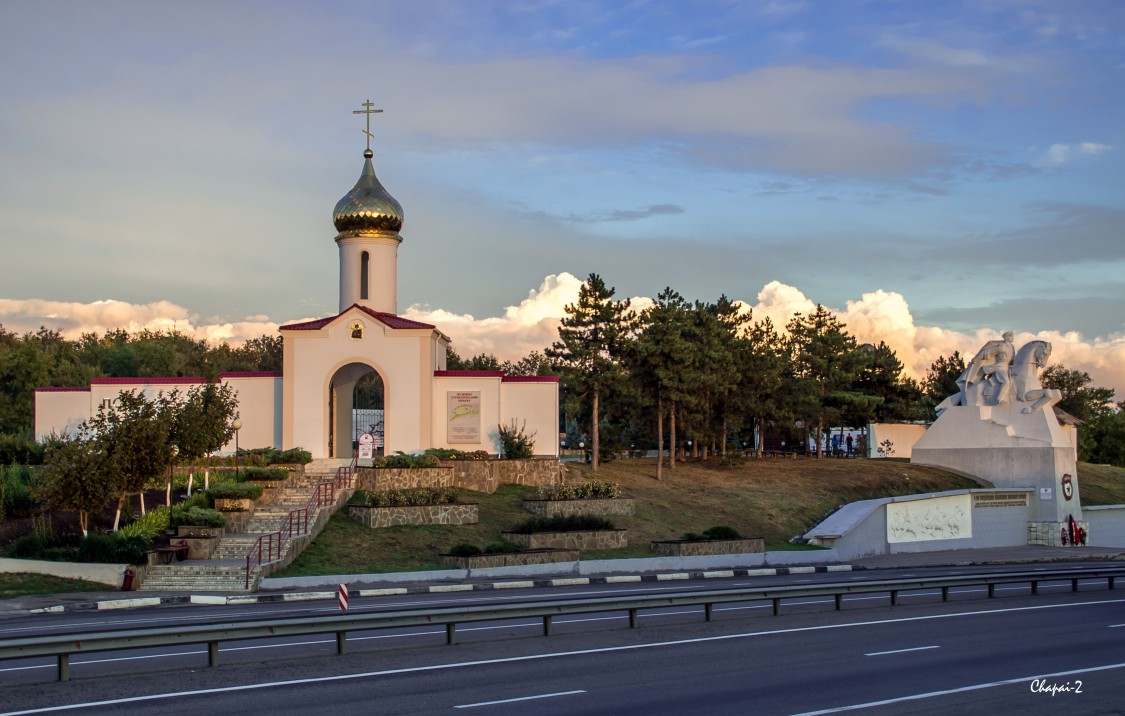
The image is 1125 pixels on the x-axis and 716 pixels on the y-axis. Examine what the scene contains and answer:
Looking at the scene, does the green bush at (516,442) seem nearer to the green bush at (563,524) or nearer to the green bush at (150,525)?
the green bush at (563,524)

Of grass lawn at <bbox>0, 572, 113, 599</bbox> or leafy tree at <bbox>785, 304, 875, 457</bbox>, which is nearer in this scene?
grass lawn at <bbox>0, 572, 113, 599</bbox>

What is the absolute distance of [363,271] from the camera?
4509 centimetres

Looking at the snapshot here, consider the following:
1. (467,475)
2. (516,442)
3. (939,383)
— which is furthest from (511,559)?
(939,383)

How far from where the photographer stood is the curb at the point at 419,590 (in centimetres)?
2192

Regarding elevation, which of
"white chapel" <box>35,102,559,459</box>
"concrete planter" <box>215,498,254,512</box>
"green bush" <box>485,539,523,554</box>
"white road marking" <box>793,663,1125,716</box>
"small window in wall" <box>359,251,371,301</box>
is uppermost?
"small window in wall" <box>359,251,371,301</box>

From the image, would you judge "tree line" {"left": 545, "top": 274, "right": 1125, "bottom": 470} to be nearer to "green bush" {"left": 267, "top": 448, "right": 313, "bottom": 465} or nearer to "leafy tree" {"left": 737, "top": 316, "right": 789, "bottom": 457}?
"leafy tree" {"left": 737, "top": 316, "right": 789, "bottom": 457}

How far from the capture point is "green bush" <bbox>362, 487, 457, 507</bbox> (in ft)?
107

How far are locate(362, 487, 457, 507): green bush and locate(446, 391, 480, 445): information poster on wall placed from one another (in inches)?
263

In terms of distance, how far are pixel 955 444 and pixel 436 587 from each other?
2965cm

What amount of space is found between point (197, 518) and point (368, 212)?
18416 mm

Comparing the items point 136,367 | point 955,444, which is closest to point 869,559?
point 955,444

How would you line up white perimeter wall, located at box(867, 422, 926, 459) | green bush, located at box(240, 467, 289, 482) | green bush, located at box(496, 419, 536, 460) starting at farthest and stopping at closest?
white perimeter wall, located at box(867, 422, 926, 459) → green bush, located at box(496, 419, 536, 460) → green bush, located at box(240, 467, 289, 482)

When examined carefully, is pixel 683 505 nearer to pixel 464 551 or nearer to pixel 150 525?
pixel 464 551

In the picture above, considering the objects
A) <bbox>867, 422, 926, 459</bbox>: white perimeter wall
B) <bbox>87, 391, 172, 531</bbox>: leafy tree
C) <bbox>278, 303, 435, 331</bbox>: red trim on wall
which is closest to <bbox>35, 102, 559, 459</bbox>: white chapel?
<bbox>278, 303, 435, 331</bbox>: red trim on wall
